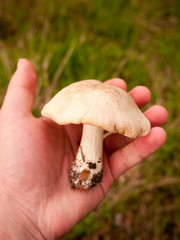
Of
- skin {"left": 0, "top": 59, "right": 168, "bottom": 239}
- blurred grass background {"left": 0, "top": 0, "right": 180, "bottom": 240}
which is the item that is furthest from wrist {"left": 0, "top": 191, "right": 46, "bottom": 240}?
blurred grass background {"left": 0, "top": 0, "right": 180, "bottom": 240}

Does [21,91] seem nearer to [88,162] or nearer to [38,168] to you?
[38,168]

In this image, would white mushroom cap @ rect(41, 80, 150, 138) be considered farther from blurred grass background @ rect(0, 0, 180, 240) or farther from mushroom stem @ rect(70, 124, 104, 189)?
blurred grass background @ rect(0, 0, 180, 240)

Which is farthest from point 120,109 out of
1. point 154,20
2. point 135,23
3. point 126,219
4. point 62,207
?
point 154,20

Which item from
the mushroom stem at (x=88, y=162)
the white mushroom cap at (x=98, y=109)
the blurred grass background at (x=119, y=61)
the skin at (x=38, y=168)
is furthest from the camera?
the blurred grass background at (x=119, y=61)

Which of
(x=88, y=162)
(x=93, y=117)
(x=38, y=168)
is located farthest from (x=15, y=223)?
(x=93, y=117)

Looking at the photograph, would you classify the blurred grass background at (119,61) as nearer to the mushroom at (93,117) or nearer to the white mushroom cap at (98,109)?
the mushroom at (93,117)

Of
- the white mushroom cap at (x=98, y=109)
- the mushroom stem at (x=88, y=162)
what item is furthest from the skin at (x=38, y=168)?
the white mushroom cap at (x=98, y=109)
